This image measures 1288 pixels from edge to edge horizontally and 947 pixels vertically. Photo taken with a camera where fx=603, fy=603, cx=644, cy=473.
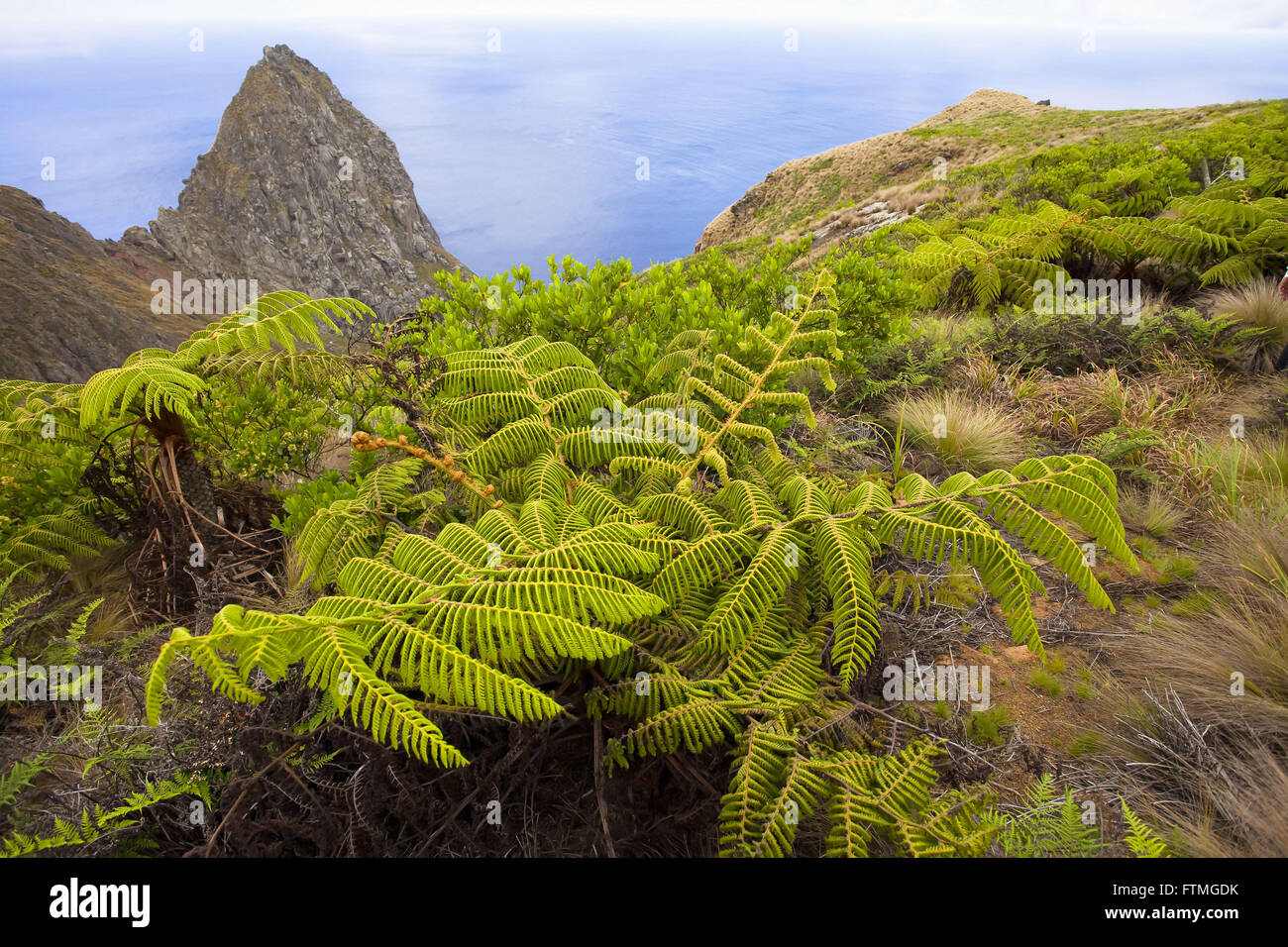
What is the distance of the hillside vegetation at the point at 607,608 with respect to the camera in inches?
60.6

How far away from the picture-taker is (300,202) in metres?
78.8

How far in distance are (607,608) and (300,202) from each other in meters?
96.2

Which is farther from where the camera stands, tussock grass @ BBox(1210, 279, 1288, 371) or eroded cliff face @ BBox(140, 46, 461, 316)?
eroded cliff face @ BBox(140, 46, 461, 316)

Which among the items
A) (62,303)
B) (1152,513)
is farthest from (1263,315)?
(62,303)

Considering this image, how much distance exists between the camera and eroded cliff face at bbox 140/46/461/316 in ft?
241

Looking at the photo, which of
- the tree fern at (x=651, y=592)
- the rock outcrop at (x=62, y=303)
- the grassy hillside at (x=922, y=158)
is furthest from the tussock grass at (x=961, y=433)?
the rock outcrop at (x=62, y=303)

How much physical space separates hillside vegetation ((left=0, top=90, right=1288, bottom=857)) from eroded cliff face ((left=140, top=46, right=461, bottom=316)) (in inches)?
2894

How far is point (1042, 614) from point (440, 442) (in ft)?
8.68

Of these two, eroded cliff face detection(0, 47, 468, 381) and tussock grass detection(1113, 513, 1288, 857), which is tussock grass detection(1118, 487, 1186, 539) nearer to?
tussock grass detection(1113, 513, 1288, 857)

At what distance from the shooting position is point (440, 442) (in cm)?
230

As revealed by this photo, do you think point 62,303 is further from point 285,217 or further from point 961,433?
point 285,217

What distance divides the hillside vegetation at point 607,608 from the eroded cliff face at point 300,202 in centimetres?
7351

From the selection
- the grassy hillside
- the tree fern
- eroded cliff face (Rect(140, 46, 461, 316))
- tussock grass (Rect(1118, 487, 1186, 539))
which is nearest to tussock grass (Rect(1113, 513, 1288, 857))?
tussock grass (Rect(1118, 487, 1186, 539))
